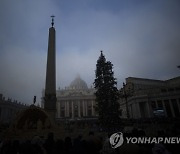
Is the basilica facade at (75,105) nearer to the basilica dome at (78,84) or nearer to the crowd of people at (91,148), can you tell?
the basilica dome at (78,84)

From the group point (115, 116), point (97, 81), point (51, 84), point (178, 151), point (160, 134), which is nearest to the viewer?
point (178, 151)

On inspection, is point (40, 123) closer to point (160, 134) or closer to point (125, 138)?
A: point (125, 138)

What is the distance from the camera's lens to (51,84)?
24.5 metres

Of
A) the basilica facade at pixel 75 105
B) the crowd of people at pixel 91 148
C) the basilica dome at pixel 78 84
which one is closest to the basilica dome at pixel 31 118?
the crowd of people at pixel 91 148

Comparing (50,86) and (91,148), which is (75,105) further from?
(91,148)

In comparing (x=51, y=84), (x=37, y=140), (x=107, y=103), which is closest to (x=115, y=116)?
(x=107, y=103)

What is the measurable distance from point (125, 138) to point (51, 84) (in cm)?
1871

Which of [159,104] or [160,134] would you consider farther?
[159,104]

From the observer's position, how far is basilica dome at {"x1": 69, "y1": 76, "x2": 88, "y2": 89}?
334ft

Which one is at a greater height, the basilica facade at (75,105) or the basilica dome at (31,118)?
the basilica facade at (75,105)

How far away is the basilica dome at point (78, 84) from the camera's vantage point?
10168cm

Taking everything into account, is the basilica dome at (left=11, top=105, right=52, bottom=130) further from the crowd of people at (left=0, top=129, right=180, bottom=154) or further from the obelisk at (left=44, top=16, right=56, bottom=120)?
the crowd of people at (left=0, top=129, right=180, bottom=154)

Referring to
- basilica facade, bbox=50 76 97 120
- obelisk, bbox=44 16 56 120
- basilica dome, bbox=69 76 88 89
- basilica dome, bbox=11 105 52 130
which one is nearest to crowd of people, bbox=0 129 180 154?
basilica dome, bbox=11 105 52 130

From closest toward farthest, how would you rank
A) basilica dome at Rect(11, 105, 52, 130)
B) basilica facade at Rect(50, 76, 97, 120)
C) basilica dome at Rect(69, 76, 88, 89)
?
basilica dome at Rect(11, 105, 52, 130) → basilica facade at Rect(50, 76, 97, 120) → basilica dome at Rect(69, 76, 88, 89)
